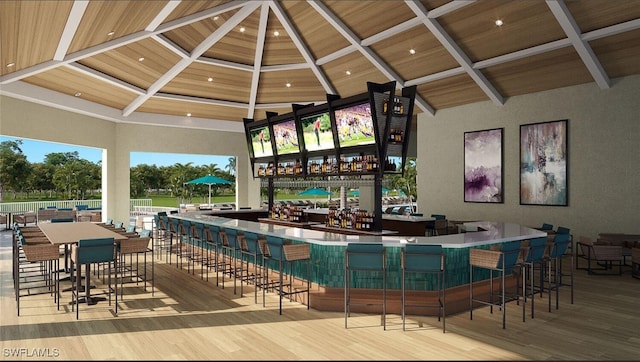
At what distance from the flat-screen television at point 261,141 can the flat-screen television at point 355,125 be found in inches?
96.3

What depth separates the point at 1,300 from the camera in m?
5.70

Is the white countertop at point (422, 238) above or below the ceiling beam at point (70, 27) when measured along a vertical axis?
below

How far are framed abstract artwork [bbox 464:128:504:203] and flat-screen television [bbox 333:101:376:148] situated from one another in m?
5.14

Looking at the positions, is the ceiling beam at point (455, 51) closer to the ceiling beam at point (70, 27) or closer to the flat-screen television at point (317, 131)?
the flat-screen television at point (317, 131)

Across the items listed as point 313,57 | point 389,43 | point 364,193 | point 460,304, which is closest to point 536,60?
point 389,43

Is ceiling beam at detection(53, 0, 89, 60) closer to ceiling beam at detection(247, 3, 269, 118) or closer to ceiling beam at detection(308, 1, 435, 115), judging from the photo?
ceiling beam at detection(247, 3, 269, 118)

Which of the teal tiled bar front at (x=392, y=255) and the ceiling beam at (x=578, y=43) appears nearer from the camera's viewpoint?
the teal tiled bar front at (x=392, y=255)

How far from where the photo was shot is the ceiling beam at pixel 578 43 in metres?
6.88

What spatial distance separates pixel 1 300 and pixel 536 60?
10.1m

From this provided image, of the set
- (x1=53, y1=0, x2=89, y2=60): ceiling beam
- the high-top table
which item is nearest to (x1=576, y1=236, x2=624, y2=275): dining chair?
the high-top table

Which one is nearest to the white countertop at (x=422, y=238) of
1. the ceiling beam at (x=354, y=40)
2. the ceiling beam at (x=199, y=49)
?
the ceiling beam at (x=354, y=40)

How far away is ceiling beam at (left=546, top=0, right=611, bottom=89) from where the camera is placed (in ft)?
22.6

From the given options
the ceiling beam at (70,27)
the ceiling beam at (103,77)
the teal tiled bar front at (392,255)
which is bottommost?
the teal tiled bar front at (392,255)

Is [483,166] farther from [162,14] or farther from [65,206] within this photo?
[65,206]
